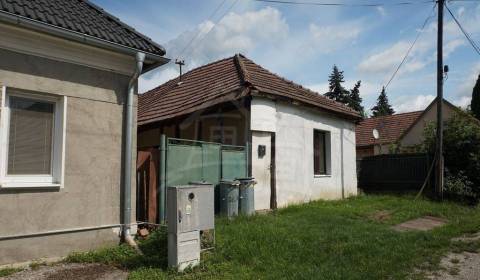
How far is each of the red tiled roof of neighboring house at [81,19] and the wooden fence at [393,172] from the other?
36.0 feet

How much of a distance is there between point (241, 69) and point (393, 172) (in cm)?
773

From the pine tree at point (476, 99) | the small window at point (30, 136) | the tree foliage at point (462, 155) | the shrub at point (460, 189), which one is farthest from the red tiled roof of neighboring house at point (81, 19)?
the pine tree at point (476, 99)

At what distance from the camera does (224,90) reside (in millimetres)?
10258

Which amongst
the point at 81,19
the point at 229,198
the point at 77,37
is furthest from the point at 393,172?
the point at 77,37

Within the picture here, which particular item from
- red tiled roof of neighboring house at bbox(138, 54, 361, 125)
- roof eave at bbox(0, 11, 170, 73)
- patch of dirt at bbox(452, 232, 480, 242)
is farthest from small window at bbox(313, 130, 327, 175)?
roof eave at bbox(0, 11, 170, 73)

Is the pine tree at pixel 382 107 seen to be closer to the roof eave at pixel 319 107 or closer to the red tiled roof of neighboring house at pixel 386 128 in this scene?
the red tiled roof of neighboring house at pixel 386 128

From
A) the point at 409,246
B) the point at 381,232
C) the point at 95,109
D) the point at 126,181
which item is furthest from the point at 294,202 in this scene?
the point at 95,109

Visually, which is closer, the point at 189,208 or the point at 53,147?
the point at 189,208

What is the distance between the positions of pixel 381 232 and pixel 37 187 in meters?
6.14

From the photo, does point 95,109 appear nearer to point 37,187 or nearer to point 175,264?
point 37,187

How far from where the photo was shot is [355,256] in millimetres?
5785

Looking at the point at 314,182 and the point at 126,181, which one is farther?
the point at 314,182

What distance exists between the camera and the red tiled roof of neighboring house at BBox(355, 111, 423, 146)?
1021 inches

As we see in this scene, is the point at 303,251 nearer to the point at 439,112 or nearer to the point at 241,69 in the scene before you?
the point at 241,69
